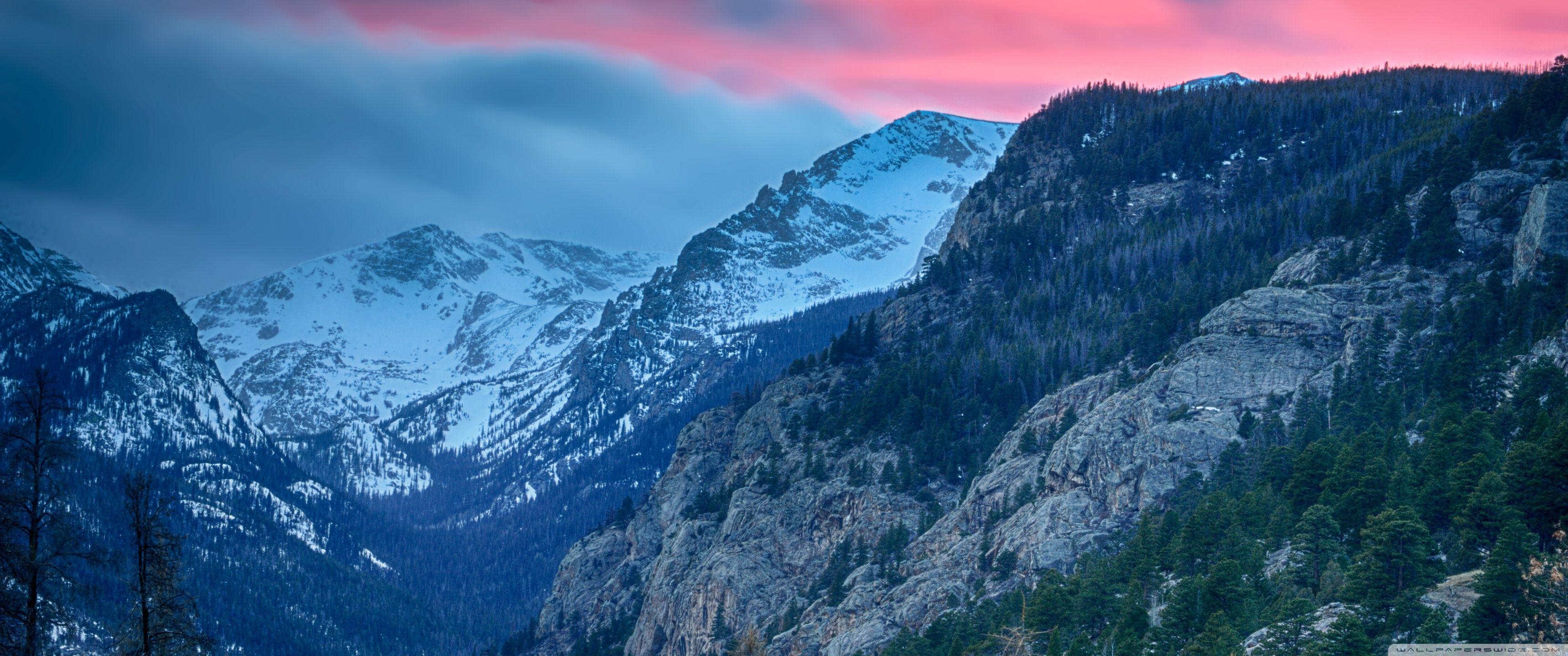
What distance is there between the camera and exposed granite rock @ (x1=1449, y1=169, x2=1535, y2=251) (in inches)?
4119

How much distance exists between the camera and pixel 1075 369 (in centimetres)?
13012

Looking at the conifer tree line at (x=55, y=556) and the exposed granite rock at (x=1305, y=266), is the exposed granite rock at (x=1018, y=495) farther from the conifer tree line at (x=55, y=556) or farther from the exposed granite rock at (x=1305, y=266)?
the conifer tree line at (x=55, y=556)

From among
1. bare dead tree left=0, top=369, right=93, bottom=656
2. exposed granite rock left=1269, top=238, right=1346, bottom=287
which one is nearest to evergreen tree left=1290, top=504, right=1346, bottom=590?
exposed granite rock left=1269, top=238, right=1346, bottom=287

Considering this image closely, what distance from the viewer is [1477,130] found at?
11606 cm

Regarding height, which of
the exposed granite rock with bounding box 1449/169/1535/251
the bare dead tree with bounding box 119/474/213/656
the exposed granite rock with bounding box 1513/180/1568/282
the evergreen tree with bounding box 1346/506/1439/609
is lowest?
the evergreen tree with bounding box 1346/506/1439/609

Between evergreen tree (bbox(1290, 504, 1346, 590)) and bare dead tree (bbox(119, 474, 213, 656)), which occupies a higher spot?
bare dead tree (bbox(119, 474, 213, 656))

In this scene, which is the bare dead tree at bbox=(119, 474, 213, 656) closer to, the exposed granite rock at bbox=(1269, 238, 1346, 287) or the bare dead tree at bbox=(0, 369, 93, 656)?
the bare dead tree at bbox=(0, 369, 93, 656)

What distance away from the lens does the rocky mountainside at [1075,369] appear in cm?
10031

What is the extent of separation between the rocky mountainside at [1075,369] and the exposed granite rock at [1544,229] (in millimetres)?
236

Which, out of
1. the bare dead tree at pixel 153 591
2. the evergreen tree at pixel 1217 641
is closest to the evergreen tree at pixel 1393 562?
the evergreen tree at pixel 1217 641

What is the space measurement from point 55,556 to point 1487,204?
10536 cm

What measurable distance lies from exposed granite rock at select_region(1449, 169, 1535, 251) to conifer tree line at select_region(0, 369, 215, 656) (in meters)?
99.5

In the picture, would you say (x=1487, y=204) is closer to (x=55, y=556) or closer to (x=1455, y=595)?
(x=1455, y=595)

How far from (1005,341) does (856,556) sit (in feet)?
121
